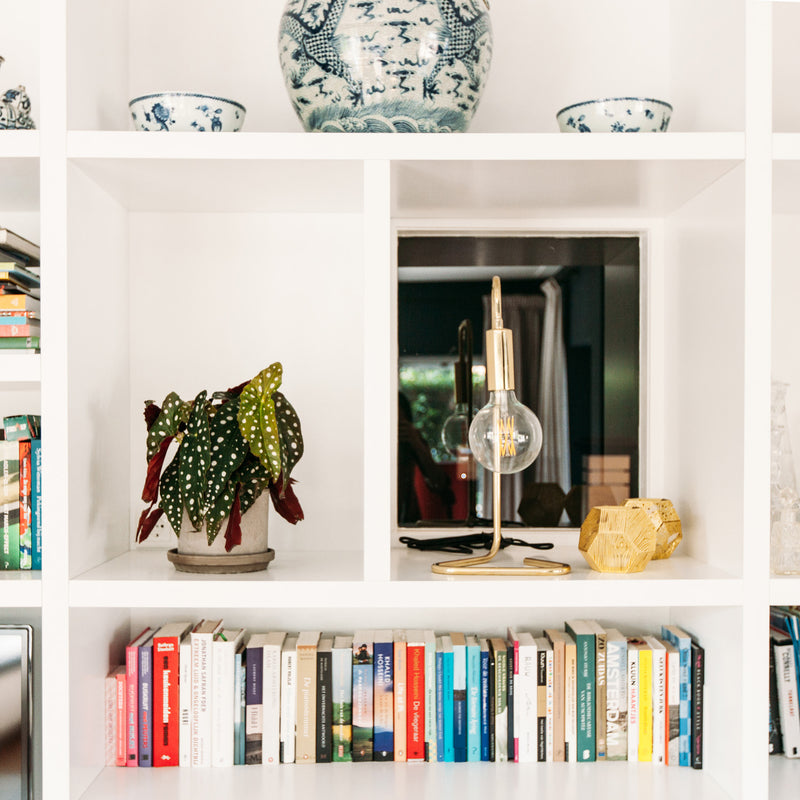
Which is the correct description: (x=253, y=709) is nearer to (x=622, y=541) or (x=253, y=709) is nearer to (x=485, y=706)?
(x=485, y=706)

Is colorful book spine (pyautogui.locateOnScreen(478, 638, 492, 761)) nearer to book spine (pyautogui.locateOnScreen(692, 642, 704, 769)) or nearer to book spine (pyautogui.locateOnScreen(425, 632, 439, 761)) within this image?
book spine (pyautogui.locateOnScreen(425, 632, 439, 761))

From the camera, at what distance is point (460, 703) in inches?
55.9

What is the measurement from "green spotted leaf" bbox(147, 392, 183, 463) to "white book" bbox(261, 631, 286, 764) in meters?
0.40

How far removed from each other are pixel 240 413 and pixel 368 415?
0.19m

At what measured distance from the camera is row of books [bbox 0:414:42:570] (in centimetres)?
131

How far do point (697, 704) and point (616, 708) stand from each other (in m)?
0.13

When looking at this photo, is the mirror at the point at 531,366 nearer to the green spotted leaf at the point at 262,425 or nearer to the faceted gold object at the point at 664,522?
the faceted gold object at the point at 664,522

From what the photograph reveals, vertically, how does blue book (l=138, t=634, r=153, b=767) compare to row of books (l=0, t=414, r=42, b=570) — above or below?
below

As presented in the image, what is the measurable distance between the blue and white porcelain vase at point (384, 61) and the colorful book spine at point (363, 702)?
2.74 ft

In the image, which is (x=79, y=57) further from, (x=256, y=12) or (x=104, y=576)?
(x=104, y=576)

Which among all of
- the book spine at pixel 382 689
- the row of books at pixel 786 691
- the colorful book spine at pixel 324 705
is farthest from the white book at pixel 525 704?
the row of books at pixel 786 691

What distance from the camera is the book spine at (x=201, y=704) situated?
4.61 feet

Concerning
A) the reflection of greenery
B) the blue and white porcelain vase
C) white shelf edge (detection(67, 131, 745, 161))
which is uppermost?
the blue and white porcelain vase

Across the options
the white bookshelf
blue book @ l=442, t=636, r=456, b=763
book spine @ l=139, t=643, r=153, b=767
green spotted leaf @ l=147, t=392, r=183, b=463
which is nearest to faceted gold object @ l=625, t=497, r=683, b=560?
the white bookshelf
